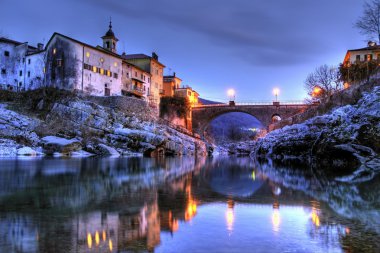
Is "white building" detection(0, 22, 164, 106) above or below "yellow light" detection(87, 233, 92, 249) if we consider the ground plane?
above

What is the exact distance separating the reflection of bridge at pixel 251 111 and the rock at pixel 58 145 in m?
57.3

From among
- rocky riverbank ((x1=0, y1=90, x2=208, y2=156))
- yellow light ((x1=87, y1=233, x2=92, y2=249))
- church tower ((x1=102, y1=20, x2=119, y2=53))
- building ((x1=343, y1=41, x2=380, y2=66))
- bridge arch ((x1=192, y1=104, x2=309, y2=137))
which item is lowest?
yellow light ((x1=87, y1=233, x2=92, y2=249))

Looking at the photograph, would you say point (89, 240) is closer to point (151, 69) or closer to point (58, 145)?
point (58, 145)

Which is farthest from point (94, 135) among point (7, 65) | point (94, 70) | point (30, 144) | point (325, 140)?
point (325, 140)

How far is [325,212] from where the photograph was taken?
40.5ft

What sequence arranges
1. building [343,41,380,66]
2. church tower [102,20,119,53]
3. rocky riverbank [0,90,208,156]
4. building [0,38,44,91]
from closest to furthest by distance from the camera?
1. rocky riverbank [0,90,208,156]
2. building [0,38,44,91]
3. building [343,41,380,66]
4. church tower [102,20,119,53]

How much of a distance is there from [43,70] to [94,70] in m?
10.9

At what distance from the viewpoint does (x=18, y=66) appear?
80312mm

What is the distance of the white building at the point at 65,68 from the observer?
2894 inches

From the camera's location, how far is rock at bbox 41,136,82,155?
56.0 meters

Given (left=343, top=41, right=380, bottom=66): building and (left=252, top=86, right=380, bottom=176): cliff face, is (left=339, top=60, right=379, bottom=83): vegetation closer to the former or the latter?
(left=343, top=41, right=380, bottom=66): building

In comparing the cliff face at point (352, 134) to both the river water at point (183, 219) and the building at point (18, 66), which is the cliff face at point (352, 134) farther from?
the building at point (18, 66)

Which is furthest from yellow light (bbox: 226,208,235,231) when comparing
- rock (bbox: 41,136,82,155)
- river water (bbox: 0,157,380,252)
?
rock (bbox: 41,136,82,155)

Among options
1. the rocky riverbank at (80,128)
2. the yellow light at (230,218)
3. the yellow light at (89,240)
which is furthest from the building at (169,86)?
the yellow light at (89,240)
